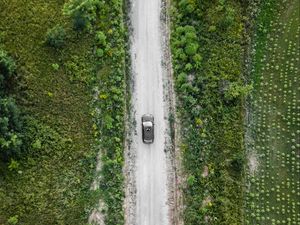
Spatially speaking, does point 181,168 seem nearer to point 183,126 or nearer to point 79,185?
point 183,126

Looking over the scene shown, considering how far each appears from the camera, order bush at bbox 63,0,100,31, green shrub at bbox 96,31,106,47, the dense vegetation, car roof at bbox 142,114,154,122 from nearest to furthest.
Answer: the dense vegetation, car roof at bbox 142,114,154,122, bush at bbox 63,0,100,31, green shrub at bbox 96,31,106,47

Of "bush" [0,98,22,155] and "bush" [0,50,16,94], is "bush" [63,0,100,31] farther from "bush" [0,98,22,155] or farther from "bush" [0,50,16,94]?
"bush" [0,98,22,155]

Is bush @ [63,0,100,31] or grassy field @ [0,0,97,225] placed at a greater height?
bush @ [63,0,100,31]

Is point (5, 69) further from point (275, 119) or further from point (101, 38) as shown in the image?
point (275, 119)

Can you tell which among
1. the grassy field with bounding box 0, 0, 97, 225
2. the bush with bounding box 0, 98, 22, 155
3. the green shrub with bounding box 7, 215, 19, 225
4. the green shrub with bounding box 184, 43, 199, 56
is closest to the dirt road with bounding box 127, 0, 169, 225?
the green shrub with bounding box 184, 43, 199, 56

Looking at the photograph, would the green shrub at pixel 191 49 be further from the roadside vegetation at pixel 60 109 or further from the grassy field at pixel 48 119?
the grassy field at pixel 48 119

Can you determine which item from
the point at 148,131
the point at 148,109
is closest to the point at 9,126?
the point at 148,131

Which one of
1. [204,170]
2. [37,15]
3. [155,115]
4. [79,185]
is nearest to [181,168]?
[204,170]

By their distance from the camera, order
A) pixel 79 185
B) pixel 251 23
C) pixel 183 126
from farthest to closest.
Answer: pixel 251 23 → pixel 183 126 → pixel 79 185
